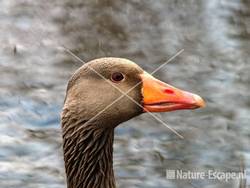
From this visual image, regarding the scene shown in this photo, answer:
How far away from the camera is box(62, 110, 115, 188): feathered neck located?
5.95 metres

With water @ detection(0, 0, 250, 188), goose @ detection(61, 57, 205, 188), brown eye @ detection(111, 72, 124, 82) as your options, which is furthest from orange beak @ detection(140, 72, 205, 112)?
water @ detection(0, 0, 250, 188)

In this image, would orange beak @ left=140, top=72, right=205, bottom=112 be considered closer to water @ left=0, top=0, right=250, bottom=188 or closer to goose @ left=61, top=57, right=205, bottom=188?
goose @ left=61, top=57, right=205, bottom=188

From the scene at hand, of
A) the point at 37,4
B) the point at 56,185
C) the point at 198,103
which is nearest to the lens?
the point at 198,103

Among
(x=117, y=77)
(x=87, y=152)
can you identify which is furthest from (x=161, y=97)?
(x=87, y=152)

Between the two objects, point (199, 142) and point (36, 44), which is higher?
point (36, 44)

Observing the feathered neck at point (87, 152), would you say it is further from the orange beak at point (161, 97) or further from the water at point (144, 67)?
the water at point (144, 67)

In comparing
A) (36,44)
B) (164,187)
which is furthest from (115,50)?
(164,187)

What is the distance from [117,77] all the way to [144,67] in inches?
197

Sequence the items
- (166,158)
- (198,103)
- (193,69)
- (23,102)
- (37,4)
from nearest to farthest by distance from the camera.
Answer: (198,103), (166,158), (23,102), (193,69), (37,4)

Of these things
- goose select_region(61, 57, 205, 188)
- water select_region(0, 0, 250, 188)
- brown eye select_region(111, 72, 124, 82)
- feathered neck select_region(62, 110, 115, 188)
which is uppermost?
water select_region(0, 0, 250, 188)

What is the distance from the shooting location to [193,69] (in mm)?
11047

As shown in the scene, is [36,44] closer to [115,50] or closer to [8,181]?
[115,50]

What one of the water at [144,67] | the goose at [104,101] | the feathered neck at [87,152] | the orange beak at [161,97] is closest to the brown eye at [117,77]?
the goose at [104,101]

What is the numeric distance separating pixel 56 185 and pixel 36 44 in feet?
12.2
